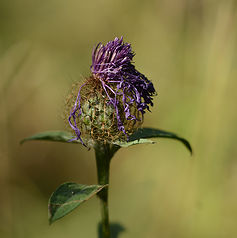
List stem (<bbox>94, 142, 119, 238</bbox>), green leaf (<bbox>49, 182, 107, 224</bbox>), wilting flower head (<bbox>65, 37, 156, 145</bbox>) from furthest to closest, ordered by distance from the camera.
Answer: stem (<bbox>94, 142, 119, 238</bbox>)
wilting flower head (<bbox>65, 37, 156, 145</bbox>)
green leaf (<bbox>49, 182, 107, 224</bbox>)

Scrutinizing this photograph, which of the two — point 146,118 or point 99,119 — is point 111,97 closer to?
point 99,119

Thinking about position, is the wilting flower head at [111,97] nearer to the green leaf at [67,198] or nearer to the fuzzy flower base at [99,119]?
the fuzzy flower base at [99,119]

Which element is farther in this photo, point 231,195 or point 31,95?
point 31,95

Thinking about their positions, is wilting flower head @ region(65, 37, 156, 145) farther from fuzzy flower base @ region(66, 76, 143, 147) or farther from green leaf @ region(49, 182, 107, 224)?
green leaf @ region(49, 182, 107, 224)

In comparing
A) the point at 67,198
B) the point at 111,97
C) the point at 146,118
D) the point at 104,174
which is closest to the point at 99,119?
the point at 111,97

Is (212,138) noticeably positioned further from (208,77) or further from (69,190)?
(69,190)

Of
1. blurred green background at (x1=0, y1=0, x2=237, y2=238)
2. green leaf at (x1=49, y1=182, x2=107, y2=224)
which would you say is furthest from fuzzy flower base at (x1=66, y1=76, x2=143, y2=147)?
blurred green background at (x1=0, y1=0, x2=237, y2=238)

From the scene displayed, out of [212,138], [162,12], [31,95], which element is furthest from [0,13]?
[212,138]

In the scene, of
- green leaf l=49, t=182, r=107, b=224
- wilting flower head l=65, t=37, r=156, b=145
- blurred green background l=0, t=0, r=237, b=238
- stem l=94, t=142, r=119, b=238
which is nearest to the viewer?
green leaf l=49, t=182, r=107, b=224
